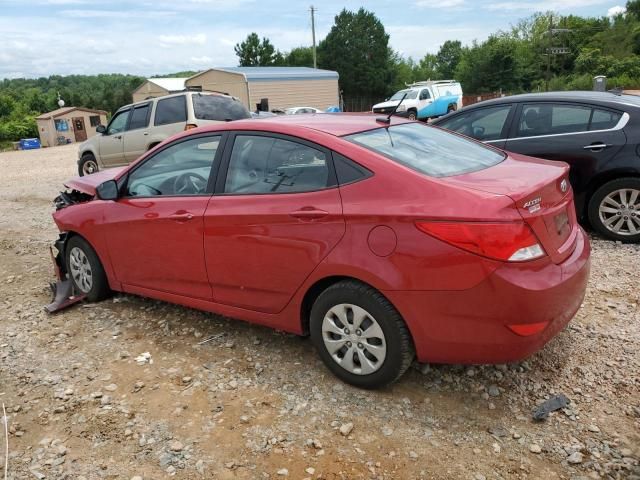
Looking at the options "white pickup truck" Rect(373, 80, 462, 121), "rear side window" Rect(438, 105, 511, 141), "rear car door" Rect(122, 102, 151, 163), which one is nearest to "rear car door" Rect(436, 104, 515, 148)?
"rear side window" Rect(438, 105, 511, 141)

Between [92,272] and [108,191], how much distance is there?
842 mm

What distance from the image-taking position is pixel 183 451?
282 centimetres

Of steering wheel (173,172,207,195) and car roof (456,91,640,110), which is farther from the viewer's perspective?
car roof (456,91,640,110)

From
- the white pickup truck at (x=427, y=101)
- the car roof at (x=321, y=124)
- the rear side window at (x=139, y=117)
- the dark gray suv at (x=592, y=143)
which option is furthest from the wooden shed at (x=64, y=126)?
the car roof at (x=321, y=124)

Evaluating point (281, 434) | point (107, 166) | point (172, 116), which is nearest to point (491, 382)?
point (281, 434)

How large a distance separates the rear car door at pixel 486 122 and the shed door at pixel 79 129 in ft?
125

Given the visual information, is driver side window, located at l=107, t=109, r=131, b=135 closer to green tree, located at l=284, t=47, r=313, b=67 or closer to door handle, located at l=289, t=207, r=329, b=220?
door handle, located at l=289, t=207, r=329, b=220

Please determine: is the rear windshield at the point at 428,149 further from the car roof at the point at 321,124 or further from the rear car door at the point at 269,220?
the rear car door at the point at 269,220

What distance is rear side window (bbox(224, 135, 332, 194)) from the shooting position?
127 inches

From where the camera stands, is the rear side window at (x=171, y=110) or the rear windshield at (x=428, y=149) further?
the rear side window at (x=171, y=110)

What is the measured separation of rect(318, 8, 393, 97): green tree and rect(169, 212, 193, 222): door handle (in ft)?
193

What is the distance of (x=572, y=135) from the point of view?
577cm

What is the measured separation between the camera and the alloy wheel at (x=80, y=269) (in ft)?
15.7

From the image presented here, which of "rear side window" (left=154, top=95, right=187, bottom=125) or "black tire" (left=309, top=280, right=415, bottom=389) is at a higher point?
"rear side window" (left=154, top=95, right=187, bottom=125)
